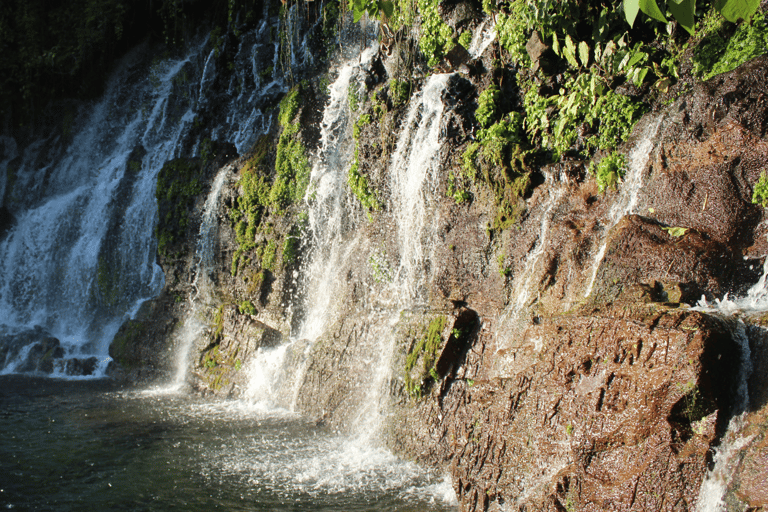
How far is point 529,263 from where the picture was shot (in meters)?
5.95

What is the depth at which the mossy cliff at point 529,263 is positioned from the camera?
12.0ft

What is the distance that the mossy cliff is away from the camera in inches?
145

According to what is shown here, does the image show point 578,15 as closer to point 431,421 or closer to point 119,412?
point 431,421

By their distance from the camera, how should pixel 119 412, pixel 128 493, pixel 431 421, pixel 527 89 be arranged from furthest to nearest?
1. pixel 119 412
2. pixel 527 89
3. pixel 431 421
4. pixel 128 493

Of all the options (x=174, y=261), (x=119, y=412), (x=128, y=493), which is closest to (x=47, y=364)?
(x=174, y=261)

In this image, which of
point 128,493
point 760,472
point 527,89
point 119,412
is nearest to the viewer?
point 760,472

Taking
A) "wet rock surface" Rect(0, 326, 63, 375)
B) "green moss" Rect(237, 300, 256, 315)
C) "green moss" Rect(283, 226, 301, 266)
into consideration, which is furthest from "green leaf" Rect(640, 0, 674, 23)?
"wet rock surface" Rect(0, 326, 63, 375)

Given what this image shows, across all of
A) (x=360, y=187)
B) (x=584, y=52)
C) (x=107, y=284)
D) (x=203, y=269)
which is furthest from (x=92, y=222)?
(x=584, y=52)

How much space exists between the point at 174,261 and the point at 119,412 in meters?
3.86

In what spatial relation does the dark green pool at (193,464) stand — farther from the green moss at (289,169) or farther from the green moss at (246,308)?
the green moss at (289,169)

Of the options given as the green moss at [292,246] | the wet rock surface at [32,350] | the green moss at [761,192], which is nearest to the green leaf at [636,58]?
the green moss at [761,192]

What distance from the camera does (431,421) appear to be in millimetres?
5820

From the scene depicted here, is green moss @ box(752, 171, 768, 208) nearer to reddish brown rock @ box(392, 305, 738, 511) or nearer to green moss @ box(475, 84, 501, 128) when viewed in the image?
reddish brown rock @ box(392, 305, 738, 511)

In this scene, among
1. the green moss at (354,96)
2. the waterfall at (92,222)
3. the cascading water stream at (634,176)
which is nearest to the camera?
the cascading water stream at (634,176)
